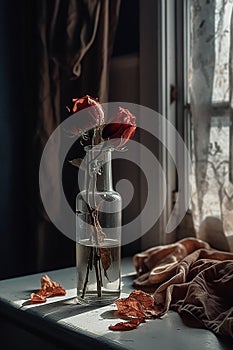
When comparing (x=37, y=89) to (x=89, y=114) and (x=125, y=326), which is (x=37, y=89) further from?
(x=125, y=326)

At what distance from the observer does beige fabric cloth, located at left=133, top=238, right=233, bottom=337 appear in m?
1.17

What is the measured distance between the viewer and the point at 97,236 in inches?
51.3

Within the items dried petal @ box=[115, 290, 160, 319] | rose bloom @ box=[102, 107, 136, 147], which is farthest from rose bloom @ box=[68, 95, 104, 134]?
dried petal @ box=[115, 290, 160, 319]

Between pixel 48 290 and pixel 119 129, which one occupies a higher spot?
pixel 119 129

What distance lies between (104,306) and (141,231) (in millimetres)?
498

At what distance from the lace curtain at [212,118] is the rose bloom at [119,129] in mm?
336

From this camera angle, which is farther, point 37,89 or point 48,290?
point 37,89

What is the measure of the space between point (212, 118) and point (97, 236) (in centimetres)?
49

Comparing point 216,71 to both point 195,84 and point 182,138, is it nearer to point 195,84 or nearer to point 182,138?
point 195,84

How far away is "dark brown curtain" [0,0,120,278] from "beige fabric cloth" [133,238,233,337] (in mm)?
432

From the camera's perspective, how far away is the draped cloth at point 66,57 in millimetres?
1693

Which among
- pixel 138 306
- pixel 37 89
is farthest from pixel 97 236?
pixel 37 89

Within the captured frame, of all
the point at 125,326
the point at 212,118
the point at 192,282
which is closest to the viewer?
the point at 125,326

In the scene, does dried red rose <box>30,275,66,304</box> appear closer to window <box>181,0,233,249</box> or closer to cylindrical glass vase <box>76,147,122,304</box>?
cylindrical glass vase <box>76,147,122,304</box>
